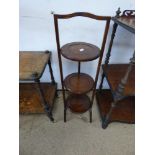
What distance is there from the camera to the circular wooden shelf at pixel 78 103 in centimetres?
143

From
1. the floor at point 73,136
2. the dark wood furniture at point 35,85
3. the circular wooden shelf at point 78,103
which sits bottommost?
the floor at point 73,136

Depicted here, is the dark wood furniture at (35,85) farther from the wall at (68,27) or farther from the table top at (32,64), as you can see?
the wall at (68,27)

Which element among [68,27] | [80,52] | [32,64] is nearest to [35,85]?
[32,64]

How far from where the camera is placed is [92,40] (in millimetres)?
1443

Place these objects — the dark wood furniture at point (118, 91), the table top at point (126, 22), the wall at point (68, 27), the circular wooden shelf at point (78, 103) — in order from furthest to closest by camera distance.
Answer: the circular wooden shelf at point (78, 103), the wall at point (68, 27), the dark wood furniture at point (118, 91), the table top at point (126, 22)

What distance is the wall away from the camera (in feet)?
4.20

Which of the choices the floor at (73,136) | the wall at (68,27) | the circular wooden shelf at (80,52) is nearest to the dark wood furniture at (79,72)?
the circular wooden shelf at (80,52)

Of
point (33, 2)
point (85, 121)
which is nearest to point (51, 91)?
point (85, 121)

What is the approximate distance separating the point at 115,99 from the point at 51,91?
659 millimetres

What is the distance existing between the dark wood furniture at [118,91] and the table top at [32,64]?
0.54 m

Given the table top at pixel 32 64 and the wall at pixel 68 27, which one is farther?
the wall at pixel 68 27

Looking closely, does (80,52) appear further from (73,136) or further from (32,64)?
(73,136)

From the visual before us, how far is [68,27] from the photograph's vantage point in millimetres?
1372
